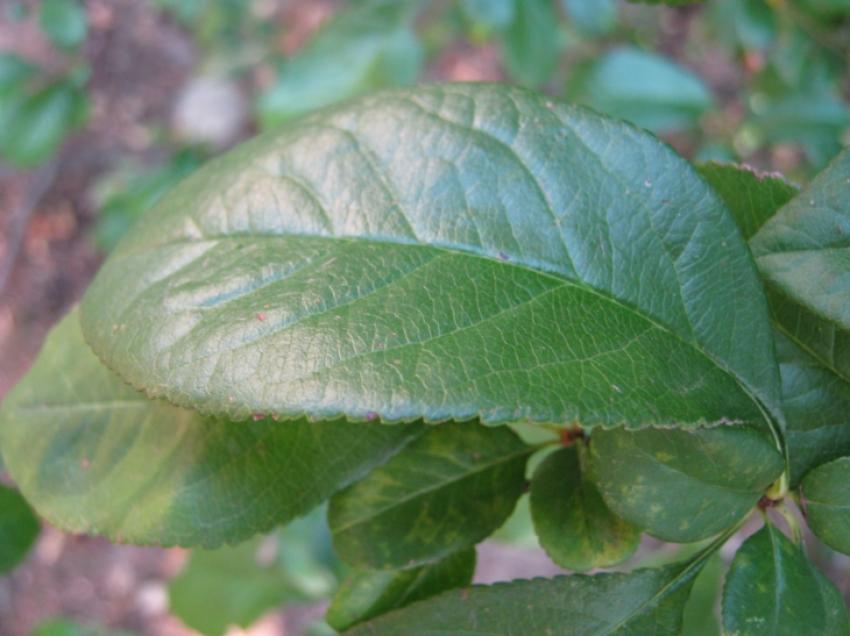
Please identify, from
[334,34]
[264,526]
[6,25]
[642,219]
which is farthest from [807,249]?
[6,25]

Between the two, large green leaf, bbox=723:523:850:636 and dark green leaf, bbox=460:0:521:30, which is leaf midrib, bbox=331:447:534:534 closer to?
large green leaf, bbox=723:523:850:636

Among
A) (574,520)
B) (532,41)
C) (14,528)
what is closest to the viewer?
(574,520)

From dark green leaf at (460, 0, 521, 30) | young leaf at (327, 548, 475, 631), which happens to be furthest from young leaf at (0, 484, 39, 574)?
dark green leaf at (460, 0, 521, 30)

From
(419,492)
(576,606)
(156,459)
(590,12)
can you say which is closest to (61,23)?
(590,12)

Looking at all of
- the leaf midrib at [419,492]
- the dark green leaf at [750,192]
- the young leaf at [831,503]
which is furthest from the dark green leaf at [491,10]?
the young leaf at [831,503]

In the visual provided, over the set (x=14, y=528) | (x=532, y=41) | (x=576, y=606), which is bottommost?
(x=14, y=528)

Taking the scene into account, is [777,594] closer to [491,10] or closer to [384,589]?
[384,589]

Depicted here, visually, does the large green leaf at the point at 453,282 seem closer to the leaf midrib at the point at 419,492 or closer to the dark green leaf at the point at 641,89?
the leaf midrib at the point at 419,492
